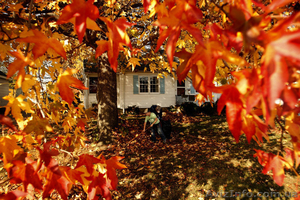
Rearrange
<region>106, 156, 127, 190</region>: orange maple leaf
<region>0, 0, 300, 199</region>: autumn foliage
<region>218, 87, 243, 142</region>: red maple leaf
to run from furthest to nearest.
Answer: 1. <region>106, 156, 127, 190</region>: orange maple leaf
2. <region>218, 87, 243, 142</region>: red maple leaf
3. <region>0, 0, 300, 199</region>: autumn foliage

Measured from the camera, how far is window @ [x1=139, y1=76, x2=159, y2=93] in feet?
44.5

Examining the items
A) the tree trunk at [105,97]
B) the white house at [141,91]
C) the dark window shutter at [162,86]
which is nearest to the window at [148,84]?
the white house at [141,91]

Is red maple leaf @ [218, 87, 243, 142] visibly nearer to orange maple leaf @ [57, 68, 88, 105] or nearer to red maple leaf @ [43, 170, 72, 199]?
orange maple leaf @ [57, 68, 88, 105]

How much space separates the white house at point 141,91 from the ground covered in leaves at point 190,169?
6303 millimetres

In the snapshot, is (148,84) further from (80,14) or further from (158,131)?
(80,14)

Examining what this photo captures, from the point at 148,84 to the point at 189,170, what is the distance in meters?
9.82

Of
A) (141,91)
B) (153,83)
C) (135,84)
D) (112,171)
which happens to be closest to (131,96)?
(141,91)

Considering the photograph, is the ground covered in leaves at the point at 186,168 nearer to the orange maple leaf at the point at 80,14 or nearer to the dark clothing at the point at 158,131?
the dark clothing at the point at 158,131

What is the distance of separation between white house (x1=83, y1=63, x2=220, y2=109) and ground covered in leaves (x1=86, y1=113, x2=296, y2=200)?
630cm

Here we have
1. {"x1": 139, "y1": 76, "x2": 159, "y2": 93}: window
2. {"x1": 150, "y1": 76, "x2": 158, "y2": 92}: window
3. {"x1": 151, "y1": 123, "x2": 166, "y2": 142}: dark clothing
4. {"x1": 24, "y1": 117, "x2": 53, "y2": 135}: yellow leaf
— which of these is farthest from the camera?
{"x1": 150, "y1": 76, "x2": 158, "y2": 92}: window

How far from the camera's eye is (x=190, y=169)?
14.4 feet

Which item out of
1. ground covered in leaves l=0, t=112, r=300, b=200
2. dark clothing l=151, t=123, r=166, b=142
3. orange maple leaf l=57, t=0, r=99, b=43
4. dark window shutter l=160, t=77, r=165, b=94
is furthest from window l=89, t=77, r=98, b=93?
orange maple leaf l=57, t=0, r=99, b=43

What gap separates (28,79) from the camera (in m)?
1.18

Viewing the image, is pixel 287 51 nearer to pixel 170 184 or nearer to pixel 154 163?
pixel 170 184
